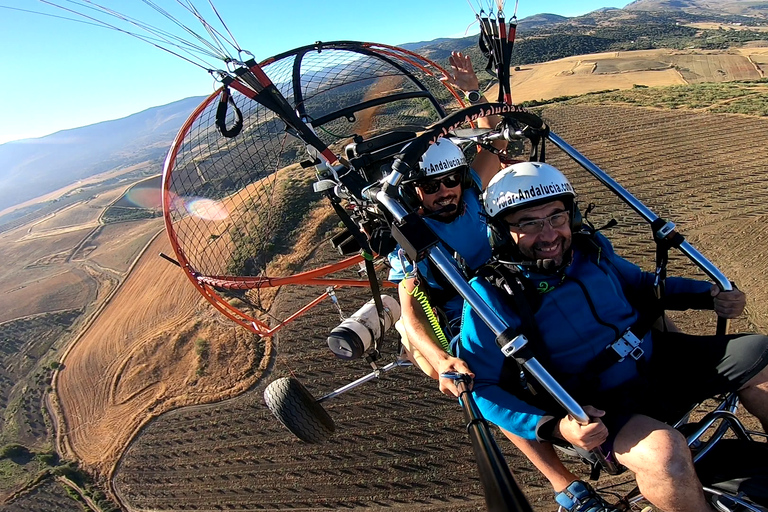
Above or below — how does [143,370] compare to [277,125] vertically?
below

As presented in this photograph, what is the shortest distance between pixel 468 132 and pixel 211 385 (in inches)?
315

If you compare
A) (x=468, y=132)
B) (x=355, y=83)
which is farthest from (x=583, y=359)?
(x=355, y=83)

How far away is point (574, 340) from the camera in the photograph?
8.63ft

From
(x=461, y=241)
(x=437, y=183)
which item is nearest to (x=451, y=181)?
(x=437, y=183)

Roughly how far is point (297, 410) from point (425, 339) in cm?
241

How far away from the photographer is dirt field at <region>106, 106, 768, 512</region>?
595 centimetres

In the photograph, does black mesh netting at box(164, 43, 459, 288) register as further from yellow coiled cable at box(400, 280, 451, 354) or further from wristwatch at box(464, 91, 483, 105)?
yellow coiled cable at box(400, 280, 451, 354)

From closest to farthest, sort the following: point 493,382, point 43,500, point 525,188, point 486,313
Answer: point 486,313 < point 493,382 < point 525,188 < point 43,500

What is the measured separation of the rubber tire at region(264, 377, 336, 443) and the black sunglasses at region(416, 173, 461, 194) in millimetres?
2857

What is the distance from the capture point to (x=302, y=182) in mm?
16406

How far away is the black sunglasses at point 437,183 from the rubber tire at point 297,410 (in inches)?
112

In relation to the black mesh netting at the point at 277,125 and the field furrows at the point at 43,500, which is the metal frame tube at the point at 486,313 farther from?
the field furrows at the point at 43,500

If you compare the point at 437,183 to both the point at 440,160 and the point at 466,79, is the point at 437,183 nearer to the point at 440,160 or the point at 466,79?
the point at 440,160

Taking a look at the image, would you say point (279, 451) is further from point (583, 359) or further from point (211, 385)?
point (583, 359)
